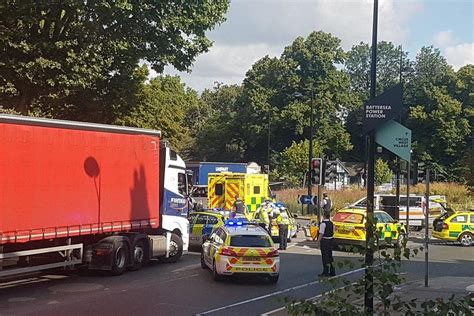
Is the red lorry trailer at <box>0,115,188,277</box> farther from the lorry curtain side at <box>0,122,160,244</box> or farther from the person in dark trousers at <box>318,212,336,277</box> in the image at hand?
the person in dark trousers at <box>318,212,336,277</box>

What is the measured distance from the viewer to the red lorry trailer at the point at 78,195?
1353 centimetres

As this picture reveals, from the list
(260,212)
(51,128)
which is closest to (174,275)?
(51,128)

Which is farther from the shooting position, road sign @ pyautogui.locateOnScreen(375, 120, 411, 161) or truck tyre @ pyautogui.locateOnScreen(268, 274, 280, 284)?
truck tyre @ pyautogui.locateOnScreen(268, 274, 280, 284)

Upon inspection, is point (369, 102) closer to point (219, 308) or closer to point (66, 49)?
point (219, 308)

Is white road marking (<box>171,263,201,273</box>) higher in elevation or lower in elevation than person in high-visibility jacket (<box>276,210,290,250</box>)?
lower

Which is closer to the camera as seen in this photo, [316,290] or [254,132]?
[316,290]

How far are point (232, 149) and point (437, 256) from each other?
2490 inches

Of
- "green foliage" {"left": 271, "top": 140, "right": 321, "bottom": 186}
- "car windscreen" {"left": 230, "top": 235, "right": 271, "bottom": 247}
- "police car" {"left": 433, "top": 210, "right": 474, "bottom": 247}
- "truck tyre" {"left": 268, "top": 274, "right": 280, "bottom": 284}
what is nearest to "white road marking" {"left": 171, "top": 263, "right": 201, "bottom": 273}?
"car windscreen" {"left": 230, "top": 235, "right": 271, "bottom": 247}

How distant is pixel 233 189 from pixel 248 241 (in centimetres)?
Answer: 1506

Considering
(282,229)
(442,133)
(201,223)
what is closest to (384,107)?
(201,223)

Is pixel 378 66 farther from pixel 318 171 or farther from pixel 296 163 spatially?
pixel 318 171

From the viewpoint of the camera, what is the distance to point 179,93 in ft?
238

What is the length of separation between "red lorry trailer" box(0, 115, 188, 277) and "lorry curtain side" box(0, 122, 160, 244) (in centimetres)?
2

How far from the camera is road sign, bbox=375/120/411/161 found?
886 cm
